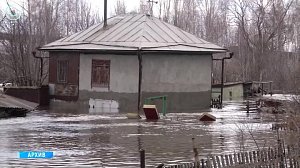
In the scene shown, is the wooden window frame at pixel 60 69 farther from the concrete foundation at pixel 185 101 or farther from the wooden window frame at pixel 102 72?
the concrete foundation at pixel 185 101

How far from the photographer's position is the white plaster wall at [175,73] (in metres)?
26.8

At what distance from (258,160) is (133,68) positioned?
57.7 feet

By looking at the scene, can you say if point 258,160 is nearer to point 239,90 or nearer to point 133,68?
point 133,68

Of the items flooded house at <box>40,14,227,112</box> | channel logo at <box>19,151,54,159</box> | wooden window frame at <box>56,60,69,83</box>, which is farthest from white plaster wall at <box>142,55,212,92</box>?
channel logo at <box>19,151,54,159</box>

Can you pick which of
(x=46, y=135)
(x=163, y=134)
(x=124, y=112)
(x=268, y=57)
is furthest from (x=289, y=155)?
(x=268, y=57)

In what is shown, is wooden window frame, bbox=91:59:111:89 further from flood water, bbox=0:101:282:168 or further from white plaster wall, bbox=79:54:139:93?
flood water, bbox=0:101:282:168

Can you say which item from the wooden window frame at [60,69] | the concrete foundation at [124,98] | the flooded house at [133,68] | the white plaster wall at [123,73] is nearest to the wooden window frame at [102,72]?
the flooded house at [133,68]

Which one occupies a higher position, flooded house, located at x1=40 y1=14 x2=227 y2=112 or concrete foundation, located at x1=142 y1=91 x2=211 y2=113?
flooded house, located at x1=40 y1=14 x2=227 y2=112

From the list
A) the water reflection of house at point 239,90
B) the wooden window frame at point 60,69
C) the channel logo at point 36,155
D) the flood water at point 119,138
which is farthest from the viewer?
the water reflection of house at point 239,90

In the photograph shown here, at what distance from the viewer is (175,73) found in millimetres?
27203

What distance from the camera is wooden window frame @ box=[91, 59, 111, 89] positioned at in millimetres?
27172

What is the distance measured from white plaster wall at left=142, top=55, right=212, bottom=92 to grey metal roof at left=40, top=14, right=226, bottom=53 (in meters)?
0.67

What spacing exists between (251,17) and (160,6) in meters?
11.1

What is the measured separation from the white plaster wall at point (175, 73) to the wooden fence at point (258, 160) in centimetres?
→ 1709
